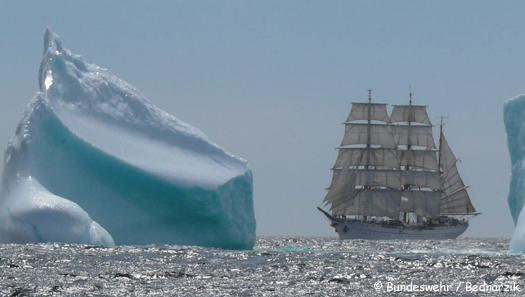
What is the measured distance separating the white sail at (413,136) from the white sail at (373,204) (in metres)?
6.23

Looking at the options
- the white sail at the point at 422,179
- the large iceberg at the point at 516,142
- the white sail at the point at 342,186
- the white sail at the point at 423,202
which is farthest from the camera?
the white sail at the point at 423,202

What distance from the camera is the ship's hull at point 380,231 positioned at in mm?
90375

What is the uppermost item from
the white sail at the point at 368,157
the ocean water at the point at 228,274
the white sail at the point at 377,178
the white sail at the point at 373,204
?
the white sail at the point at 368,157

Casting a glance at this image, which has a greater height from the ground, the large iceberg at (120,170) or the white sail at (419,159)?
the white sail at (419,159)

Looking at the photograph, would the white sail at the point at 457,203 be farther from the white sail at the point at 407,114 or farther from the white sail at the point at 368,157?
the white sail at the point at 407,114

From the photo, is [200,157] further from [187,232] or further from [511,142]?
[511,142]

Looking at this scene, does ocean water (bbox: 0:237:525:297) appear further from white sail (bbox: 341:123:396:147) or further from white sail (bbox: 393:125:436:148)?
white sail (bbox: 393:125:436:148)

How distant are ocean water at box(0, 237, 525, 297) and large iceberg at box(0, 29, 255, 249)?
1.29 metres

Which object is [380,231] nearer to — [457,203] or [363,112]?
[457,203]

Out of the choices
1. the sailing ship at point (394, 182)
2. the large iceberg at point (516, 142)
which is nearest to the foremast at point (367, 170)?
the sailing ship at point (394, 182)

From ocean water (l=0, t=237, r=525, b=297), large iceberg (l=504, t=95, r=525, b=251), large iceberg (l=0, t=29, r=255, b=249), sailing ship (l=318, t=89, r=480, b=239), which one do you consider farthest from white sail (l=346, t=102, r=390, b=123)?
ocean water (l=0, t=237, r=525, b=297)

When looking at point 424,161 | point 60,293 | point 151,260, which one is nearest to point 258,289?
point 60,293

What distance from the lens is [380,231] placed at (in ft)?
297

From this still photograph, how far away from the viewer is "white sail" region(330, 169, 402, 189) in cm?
9119
